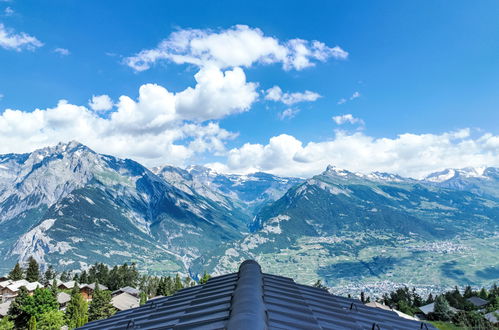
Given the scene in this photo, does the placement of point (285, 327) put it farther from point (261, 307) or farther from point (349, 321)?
point (349, 321)

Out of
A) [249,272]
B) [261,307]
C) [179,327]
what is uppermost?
[249,272]

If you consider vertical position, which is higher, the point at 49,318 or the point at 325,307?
the point at 325,307

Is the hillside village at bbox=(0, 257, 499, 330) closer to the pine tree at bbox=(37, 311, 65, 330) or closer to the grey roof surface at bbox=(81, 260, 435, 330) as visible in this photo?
the pine tree at bbox=(37, 311, 65, 330)

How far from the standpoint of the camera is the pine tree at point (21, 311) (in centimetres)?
7012

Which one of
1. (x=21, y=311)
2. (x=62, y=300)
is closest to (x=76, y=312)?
(x=21, y=311)

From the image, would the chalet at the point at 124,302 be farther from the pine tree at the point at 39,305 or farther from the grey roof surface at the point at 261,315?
the grey roof surface at the point at 261,315

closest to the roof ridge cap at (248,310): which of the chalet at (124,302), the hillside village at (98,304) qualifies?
the hillside village at (98,304)

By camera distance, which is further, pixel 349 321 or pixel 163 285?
pixel 163 285

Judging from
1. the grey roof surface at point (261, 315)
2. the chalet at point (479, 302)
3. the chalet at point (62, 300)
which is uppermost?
the chalet at point (479, 302)

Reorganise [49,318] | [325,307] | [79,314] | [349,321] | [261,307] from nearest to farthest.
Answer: [261,307], [349,321], [325,307], [49,318], [79,314]

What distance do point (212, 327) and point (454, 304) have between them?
15887 cm

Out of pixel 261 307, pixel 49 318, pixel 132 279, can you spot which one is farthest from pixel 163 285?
pixel 261 307

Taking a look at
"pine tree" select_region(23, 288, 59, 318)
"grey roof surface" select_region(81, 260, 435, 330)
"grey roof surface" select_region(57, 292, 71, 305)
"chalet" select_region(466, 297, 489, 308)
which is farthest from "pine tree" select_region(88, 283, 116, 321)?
"chalet" select_region(466, 297, 489, 308)

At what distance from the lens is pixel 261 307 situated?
12383 mm
